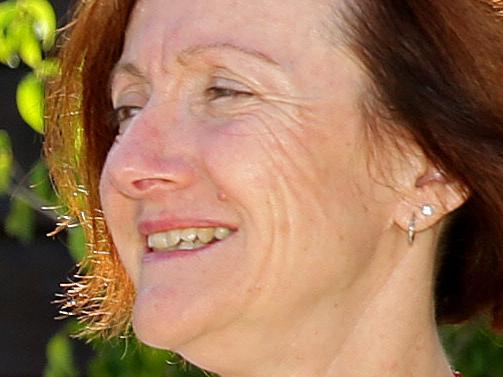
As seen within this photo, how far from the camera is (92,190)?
3045 millimetres

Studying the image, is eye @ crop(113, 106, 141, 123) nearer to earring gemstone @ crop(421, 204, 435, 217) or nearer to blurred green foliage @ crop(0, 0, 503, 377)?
earring gemstone @ crop(421, 204, 435, 217)

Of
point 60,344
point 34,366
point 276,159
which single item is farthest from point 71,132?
point 34,366

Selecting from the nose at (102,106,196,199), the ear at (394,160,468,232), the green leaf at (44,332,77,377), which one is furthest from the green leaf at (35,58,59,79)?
the ear at (394,160,468,232)

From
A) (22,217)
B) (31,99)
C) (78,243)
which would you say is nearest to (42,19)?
(31,99)

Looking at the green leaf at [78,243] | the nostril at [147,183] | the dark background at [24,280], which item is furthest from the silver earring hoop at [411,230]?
the dark background at [24,280]

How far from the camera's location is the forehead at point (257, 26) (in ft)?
8.45

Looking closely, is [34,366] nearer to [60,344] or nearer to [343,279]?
[60,344]

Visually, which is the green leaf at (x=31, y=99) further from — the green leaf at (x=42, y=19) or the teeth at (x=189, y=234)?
the teeth at (x=189, y=234)

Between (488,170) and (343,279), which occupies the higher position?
(488,170)

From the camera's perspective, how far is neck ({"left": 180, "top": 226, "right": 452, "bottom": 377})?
102 inches

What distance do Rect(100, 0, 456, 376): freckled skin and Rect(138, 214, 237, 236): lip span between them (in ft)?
0.04

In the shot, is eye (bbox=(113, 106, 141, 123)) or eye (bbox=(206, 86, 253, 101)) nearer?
eye (bbox=(206, 86, 253, 101))

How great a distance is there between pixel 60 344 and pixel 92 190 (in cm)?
103

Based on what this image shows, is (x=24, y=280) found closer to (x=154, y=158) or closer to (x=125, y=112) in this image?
(x=125, y=112)
